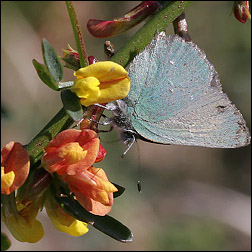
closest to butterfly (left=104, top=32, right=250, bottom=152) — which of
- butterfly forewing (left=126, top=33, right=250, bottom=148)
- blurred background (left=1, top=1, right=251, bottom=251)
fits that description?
butterfly forewing (left=126, top=33, right=250, bottom=148)

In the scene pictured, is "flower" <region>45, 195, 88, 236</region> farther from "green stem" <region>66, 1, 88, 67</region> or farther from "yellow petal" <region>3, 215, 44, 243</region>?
"green stem" <region>66, 1, 88, 67</region>

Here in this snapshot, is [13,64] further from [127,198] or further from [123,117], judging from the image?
[123,117]

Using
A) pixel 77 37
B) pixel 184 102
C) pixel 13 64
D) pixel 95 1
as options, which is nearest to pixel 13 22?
pixel 13 64

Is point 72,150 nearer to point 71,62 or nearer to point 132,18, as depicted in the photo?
point 71,62

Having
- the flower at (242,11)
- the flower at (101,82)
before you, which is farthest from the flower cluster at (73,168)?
the flower at (242,11)

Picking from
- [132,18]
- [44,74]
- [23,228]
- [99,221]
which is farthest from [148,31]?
[23,228]

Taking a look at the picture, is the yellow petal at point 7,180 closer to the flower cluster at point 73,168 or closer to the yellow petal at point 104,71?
the flower cluster at point 73,168
